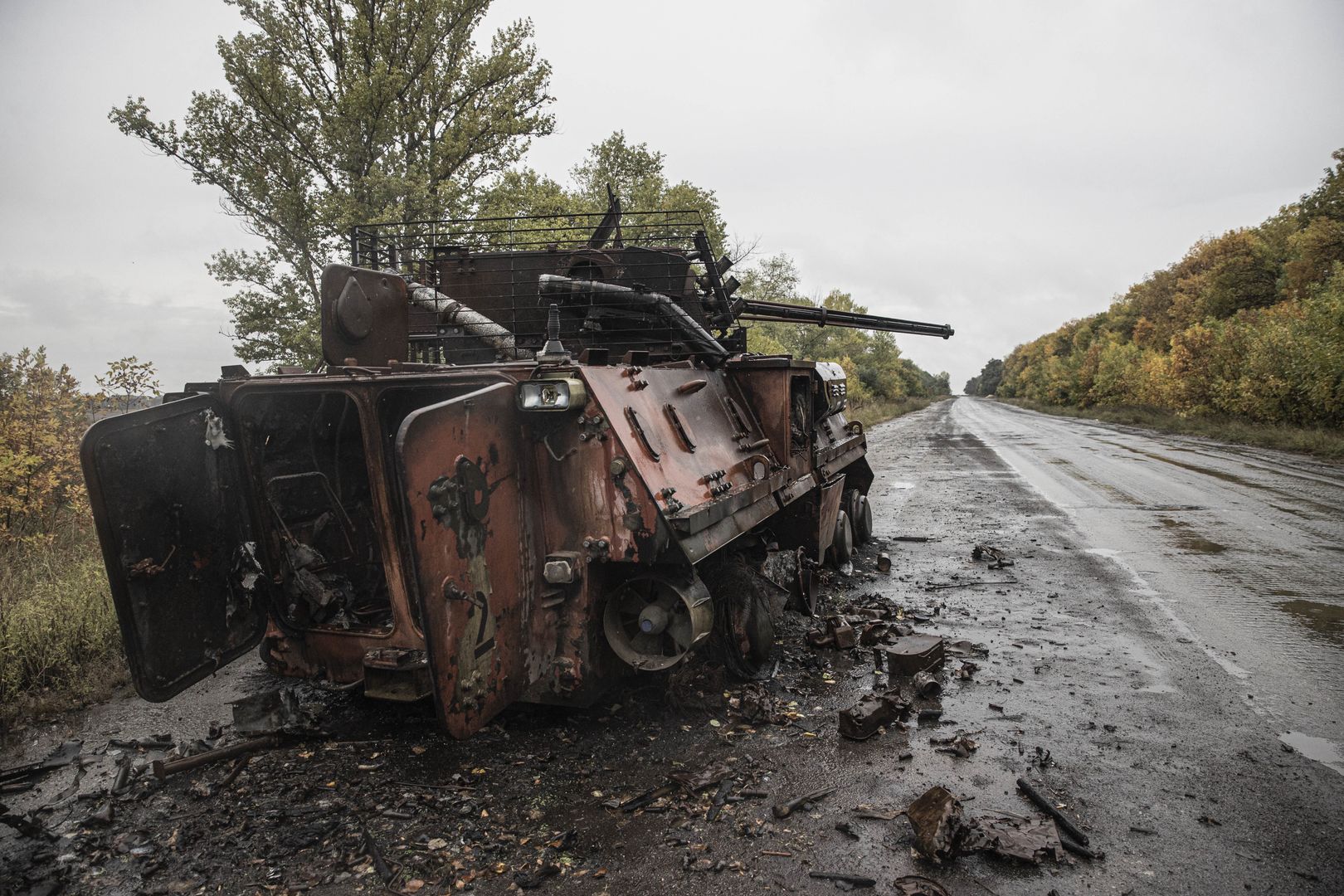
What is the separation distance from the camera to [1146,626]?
6.05 meters

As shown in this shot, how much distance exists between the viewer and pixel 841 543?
27.2 ft

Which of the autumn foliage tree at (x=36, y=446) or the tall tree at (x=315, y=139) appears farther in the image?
the tall tree at (x=315, y=139)

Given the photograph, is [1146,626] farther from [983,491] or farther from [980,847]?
[983,491]

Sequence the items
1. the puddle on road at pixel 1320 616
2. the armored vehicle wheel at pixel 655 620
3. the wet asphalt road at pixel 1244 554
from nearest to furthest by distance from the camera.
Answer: the armored vehicle wheel at pixel 655 620 < the wet asphalt road at pixel 1244 554 < the puddle on road at pixel 1320 616

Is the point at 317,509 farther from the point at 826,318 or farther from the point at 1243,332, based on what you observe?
the point at 1243,332

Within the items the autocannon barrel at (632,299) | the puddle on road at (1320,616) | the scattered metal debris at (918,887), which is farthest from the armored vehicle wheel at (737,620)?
the puddle on road at (1320,616)

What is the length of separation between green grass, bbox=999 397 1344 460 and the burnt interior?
67.6 feet

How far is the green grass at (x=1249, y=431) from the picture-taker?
730 inches

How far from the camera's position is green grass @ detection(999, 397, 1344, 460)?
1853 centimetres

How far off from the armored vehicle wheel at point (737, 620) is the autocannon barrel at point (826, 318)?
11.7 feet

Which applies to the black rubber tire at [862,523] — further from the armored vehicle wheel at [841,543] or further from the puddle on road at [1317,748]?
the puddle on road at [1317,748]

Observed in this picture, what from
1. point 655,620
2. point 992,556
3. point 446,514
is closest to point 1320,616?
point 992,556

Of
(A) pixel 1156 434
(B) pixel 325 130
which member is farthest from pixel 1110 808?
(A) pixel 1156 434

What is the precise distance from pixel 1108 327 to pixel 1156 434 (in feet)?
161
